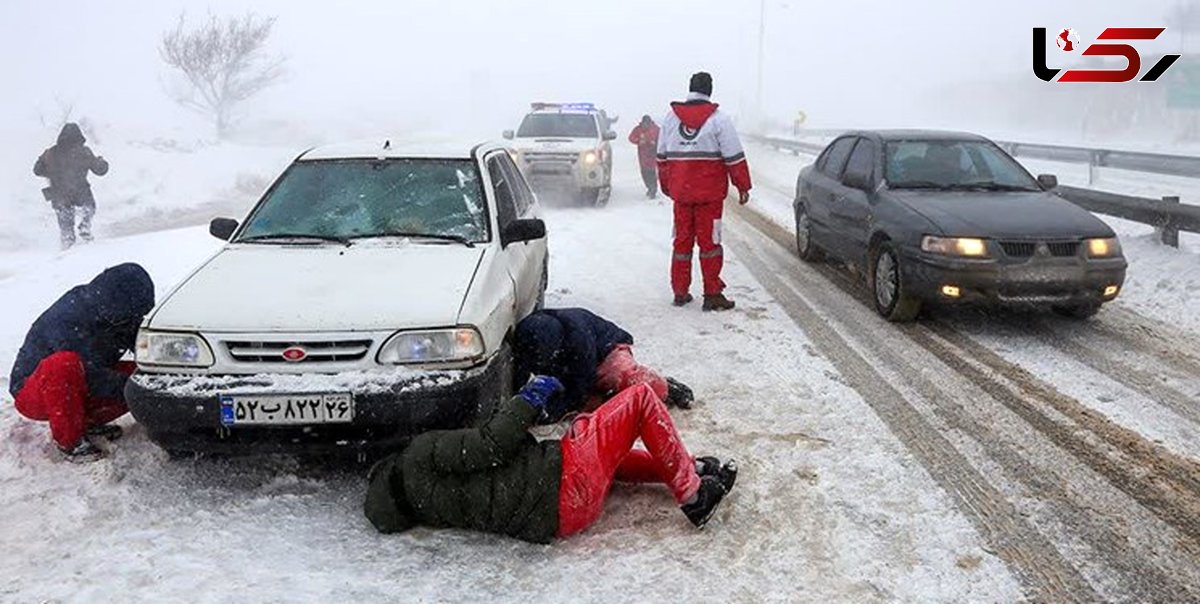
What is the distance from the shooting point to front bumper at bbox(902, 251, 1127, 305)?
239 inches

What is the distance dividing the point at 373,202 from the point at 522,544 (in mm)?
2545

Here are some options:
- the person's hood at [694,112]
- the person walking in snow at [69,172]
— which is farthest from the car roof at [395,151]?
the person walking in snow at [69,172]

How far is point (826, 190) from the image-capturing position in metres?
8.68

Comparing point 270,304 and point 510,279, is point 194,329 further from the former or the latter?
point 510,279

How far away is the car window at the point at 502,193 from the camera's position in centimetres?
520

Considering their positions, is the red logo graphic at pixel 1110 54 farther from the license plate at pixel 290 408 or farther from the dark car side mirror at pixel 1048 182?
the license plate at pixel 290 408

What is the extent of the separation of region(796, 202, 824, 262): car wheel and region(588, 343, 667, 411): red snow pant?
16.0ft

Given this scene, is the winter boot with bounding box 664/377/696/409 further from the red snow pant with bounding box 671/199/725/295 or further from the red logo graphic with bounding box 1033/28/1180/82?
the red logo graphic with bounding box 1033/28/1180/82

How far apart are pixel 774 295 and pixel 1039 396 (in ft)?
10.3

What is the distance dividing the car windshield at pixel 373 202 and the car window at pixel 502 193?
0.16 meters

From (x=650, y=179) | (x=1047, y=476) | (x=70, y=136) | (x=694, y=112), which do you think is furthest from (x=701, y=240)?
(x=70, y=136)

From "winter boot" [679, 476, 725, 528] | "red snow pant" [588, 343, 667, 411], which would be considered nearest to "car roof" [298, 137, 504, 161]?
"red snow pant" [588, 343, 667, 411]

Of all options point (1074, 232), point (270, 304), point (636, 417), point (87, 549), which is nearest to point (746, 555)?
point (636, 417)

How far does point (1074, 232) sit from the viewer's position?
6211mm
